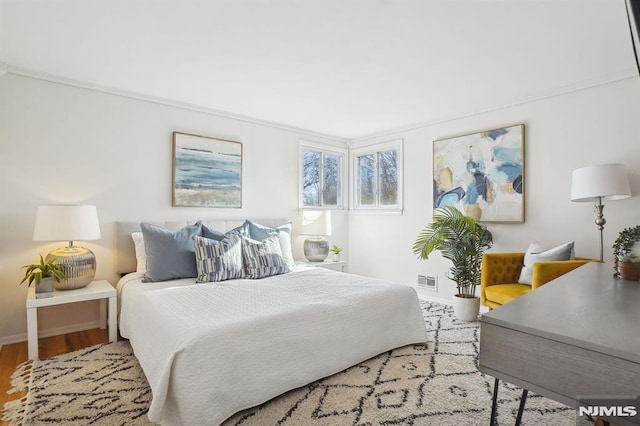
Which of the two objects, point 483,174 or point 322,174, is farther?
point 322,174

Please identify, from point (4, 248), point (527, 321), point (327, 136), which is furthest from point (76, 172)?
point (527, 321)

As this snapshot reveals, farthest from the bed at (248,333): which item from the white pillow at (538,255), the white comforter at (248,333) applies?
the white pillow at (538,255)

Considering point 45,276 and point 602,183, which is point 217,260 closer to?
point 45,276

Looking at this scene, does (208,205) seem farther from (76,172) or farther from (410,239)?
(410,239)

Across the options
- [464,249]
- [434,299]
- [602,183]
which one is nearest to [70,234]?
[464,249]

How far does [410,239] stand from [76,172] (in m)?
3.85

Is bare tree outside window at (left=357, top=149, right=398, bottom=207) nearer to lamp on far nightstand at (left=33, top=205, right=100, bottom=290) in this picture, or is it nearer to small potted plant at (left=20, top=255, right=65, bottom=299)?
lamp on far nightstand at (left=33, top=205, right=100, bottom=290)

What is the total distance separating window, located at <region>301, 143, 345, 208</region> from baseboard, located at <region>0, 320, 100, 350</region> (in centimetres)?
282

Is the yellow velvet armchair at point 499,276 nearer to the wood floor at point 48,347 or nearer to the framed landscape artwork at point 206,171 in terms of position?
the framed landscape artwork at point 206,171

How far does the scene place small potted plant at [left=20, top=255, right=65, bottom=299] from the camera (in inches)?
102

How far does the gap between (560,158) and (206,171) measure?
3.70m

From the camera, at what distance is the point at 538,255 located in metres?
3.07

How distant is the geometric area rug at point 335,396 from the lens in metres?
1.83

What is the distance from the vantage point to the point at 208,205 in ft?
12.9
